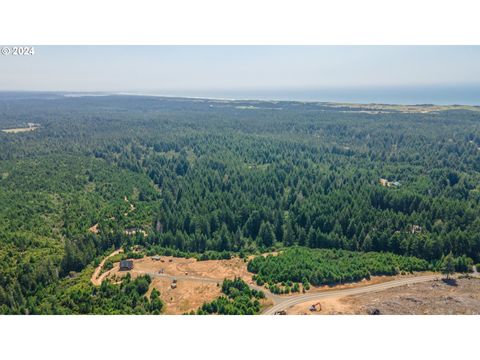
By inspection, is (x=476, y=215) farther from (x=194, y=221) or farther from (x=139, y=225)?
(x=139, y=225)

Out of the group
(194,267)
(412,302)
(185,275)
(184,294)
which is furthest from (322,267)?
(185,275)

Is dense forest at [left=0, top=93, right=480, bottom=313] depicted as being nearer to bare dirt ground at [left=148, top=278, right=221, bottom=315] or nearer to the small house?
bare dirt ground at [left=148, top=278, right=221, bottom=315]

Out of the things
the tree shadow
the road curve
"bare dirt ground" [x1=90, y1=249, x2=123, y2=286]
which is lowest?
"bare dirt ground" [x1=90, y1=249, x2=123, y2=286]

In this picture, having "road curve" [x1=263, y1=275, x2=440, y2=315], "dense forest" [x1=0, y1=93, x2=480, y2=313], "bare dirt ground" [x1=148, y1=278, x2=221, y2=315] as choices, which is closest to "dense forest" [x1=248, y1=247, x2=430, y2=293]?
"road curve" [x1=263, y1=275, x2=440, y2=315]

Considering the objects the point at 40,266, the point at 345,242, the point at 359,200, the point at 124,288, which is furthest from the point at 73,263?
the point at 359,200

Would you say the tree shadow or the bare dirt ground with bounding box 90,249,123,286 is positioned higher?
the tree shadow

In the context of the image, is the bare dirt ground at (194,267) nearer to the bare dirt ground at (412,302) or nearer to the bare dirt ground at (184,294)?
the bare dirt ground at (184,294)

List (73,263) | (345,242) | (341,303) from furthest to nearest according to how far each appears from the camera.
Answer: (345,242) < (73,263) < (341,303)
